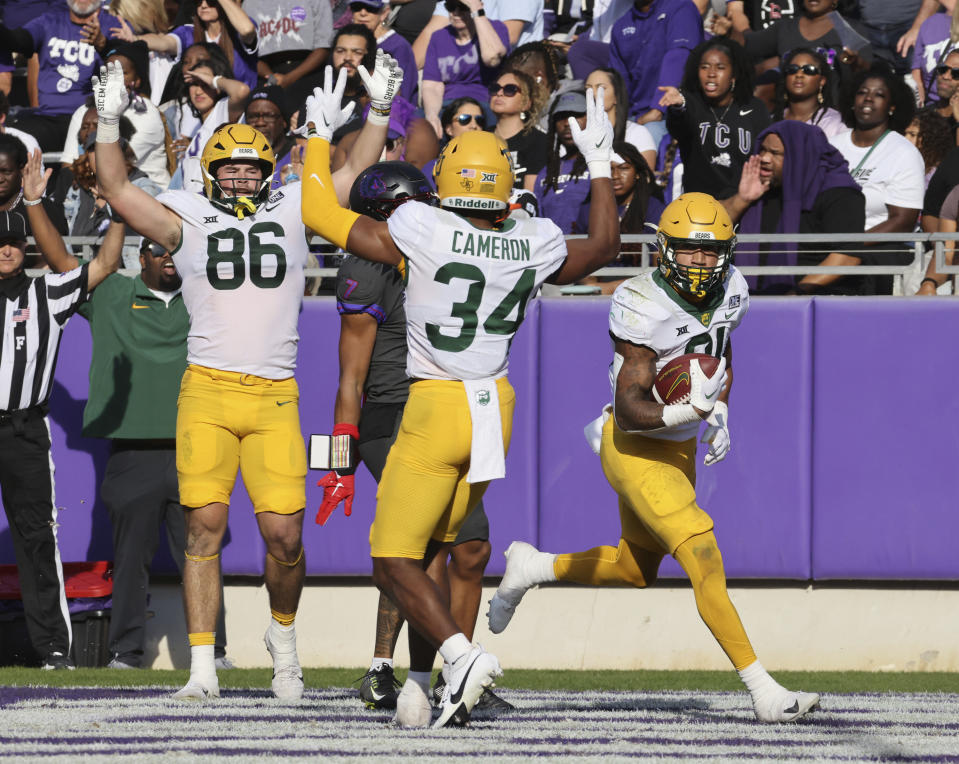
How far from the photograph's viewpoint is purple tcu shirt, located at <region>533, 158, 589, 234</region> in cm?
944

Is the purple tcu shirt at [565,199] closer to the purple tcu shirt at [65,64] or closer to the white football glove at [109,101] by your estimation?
the white football glove at [109,101]

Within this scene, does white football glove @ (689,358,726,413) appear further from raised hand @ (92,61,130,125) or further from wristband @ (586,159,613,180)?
raised hand @ (92,61,130,125)

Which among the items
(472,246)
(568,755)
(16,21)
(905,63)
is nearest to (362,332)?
(472,246)

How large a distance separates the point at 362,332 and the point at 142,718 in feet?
6.24

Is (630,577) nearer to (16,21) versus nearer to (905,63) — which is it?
(905,63)

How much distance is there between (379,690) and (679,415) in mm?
1659

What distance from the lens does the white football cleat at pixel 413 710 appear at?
5.34 metres

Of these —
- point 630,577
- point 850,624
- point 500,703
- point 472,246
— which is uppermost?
point 472,246

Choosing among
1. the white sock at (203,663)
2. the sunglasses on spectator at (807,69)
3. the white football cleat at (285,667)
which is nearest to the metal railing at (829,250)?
the sunglasses on spectator at (807,69)

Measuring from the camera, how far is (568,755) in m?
4.62

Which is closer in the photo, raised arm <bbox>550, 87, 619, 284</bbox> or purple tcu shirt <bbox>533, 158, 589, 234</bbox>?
raised arm <bbox>550, 87, 619, 284</bbox>

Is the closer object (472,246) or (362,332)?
(472,246)

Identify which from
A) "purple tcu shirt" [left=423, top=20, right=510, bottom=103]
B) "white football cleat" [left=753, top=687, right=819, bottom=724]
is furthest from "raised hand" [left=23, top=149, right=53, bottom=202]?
"white football cleat" [left=753, top=687, right=819, bottom=724]

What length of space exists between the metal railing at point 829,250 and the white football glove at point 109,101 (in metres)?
2.67
